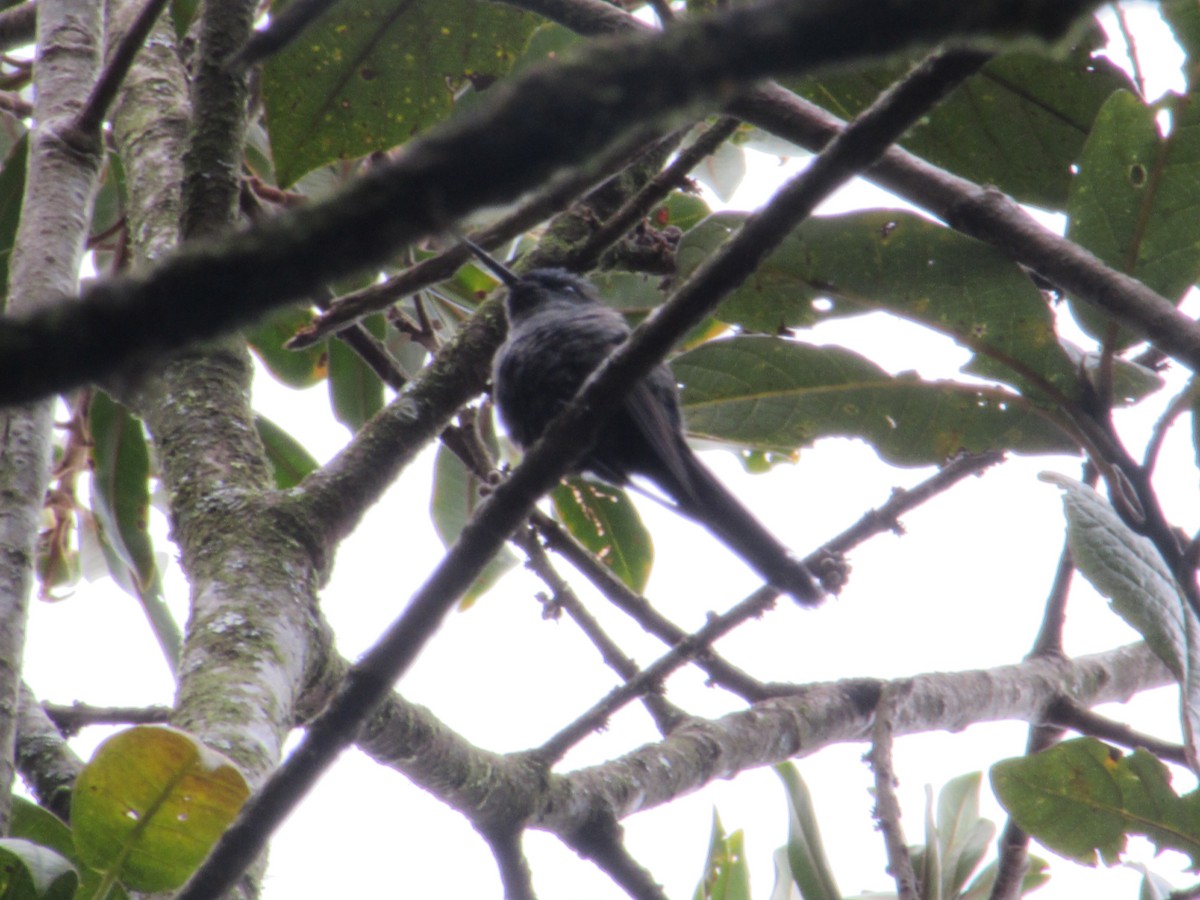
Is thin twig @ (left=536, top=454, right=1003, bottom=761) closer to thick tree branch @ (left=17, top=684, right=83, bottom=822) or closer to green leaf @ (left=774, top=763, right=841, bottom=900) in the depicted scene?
green leaf @ (left=774, top=763, right=841, bottom=900)

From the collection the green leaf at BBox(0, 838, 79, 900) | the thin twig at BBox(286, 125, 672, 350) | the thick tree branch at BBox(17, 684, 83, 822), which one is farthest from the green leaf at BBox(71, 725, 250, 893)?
the thin twig at BBox(286, 125, 672, 350)

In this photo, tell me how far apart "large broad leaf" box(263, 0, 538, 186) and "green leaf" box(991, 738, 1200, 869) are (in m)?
1.95

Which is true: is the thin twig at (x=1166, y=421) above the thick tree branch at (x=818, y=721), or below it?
above

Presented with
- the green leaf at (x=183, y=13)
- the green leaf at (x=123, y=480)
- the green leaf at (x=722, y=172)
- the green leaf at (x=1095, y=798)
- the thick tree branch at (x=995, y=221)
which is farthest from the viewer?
the green leaf at (x=722, y=172)

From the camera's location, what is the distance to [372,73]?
8.71ft

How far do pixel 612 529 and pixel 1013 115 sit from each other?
6.28ft

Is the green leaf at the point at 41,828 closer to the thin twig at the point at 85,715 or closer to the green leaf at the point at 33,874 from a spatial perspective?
the green leaf at the point at 33,874

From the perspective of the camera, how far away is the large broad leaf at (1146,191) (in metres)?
1.99

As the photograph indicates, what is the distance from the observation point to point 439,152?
0.43 m

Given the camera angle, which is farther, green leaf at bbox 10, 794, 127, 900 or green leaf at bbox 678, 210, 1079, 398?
green leaf at bbox 678, 210, 1079, 398

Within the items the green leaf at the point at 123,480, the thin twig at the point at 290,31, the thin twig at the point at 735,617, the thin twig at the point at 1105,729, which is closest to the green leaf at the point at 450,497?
the green leaf at the point at 123,480

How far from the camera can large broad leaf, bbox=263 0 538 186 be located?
8.53 ft

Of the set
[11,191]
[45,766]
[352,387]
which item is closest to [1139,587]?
[45,766]

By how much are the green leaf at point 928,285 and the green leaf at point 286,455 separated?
1905 millimetres
